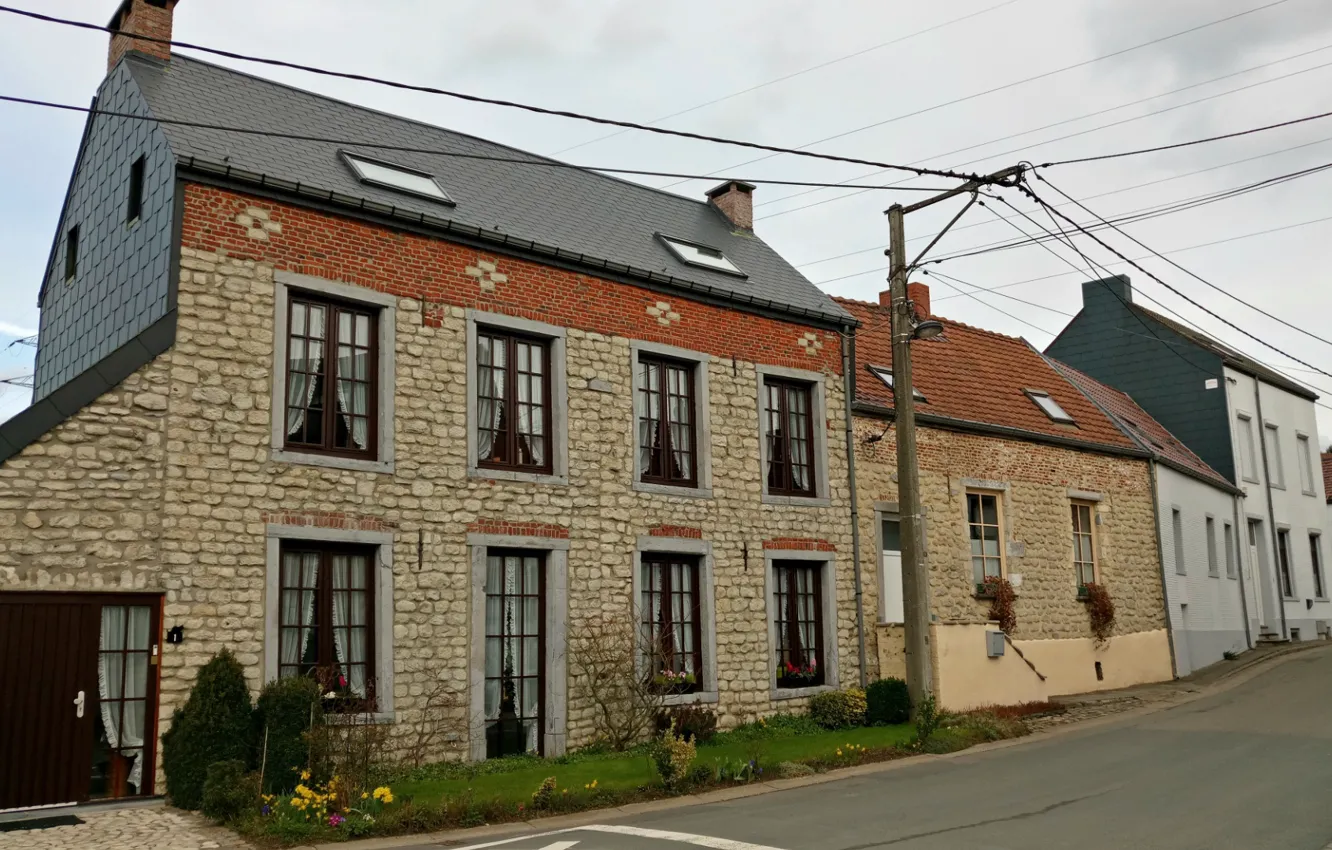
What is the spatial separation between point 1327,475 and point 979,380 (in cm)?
1748

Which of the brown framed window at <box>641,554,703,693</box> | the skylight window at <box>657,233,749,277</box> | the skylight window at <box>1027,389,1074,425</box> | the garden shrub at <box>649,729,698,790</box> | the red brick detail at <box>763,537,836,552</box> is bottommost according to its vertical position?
the garden shrub at <box>649,729,698,790</box>

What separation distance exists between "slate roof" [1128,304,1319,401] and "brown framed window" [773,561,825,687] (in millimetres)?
14961

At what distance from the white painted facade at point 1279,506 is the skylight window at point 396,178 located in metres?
20.1

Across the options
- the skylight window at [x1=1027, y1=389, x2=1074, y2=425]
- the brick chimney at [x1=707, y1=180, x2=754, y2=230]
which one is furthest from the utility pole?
the skylight window at [x1=1027, y1=389, x2=1074, y2=425]

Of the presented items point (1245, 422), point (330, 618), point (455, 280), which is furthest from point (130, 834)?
point (1245, 422)

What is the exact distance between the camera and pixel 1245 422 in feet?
89.9

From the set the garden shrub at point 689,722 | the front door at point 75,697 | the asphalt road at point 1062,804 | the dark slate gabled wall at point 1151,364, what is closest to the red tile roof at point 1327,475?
the dark slate gabled wall at point 1151,364

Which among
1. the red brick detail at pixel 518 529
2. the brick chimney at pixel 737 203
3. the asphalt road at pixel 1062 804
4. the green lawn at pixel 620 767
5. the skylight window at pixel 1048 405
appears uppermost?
the brick chimney at pixel 737 203

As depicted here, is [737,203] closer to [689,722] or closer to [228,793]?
[689,722]

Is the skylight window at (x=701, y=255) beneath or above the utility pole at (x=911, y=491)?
above

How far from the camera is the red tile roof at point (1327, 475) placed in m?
31.7

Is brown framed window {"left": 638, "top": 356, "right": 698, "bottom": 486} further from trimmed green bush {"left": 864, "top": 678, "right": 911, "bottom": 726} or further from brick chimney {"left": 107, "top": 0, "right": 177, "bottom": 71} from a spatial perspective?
brick chimney {"left": 107, "top": 0, "right": 177, "bottom": 71}

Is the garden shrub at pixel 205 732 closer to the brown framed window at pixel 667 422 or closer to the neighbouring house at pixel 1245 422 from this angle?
the brown framed window at pixel 667 422

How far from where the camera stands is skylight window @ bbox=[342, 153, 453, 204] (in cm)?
1370
